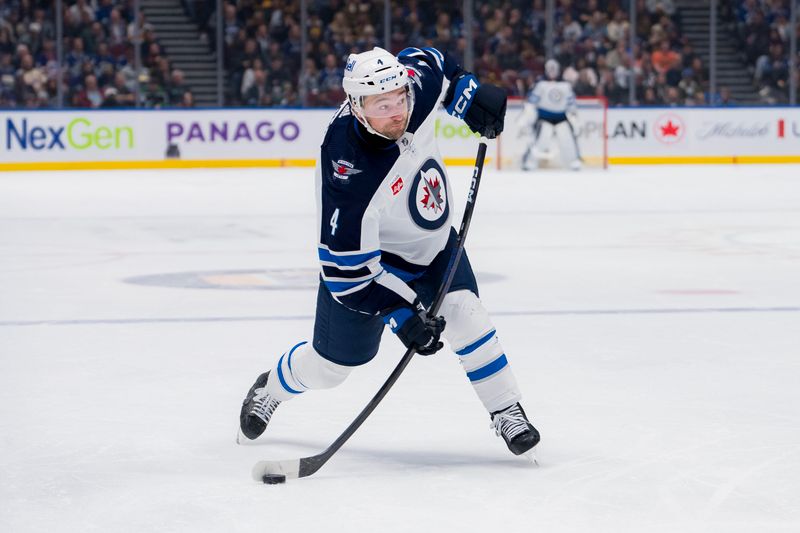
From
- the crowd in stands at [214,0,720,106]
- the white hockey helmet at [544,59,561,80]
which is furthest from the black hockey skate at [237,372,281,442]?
the crowd in stands at [214,0,720,106]

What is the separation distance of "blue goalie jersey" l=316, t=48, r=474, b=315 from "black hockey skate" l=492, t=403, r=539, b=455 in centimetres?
39

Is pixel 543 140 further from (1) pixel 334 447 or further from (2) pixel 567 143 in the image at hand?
(1) pixel 334 447

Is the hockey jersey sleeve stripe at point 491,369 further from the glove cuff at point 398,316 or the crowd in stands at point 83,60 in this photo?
the crowd in stands at point 83,60

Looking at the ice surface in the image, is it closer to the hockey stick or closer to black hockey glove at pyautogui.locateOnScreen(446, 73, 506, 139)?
the hockey stick

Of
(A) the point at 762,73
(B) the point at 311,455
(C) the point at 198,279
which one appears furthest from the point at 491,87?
(A) the point at 762,73

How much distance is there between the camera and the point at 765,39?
55.1ft

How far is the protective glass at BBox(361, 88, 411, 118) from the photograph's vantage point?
304 cm

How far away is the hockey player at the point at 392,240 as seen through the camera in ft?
10.0

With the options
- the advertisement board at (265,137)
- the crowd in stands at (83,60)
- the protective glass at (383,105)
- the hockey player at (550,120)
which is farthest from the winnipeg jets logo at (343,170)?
the crowd in stands at (83,60)

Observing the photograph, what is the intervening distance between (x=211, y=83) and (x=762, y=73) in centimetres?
640

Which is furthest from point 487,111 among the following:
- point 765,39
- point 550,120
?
point 765,39

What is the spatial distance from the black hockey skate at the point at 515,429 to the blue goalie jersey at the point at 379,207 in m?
0.39

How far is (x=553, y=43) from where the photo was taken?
53.2ft

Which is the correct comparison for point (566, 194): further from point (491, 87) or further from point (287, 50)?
point (491, 87)
